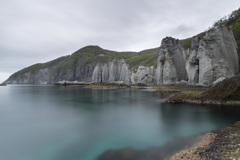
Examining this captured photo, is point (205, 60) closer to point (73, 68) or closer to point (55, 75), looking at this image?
point (73, 68)

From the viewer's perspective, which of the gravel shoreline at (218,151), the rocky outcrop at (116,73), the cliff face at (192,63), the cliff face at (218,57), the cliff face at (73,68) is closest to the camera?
the gravel shoreline at (218,151)

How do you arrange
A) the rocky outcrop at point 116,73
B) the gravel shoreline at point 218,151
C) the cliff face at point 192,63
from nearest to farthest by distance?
the gravel shoreline at point 218,151 → the cliff face at point 192,63 → the rocky outcrop at point 116,73

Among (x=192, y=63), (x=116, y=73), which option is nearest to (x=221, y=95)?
(x=192, y=63)

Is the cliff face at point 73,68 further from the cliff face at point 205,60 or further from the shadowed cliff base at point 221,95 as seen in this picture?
the shadowed cliff base at point 221,95

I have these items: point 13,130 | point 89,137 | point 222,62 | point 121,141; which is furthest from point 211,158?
point 222,62

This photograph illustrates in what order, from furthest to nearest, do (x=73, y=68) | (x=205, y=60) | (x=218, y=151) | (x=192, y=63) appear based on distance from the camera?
(x=73, y=68) → (x=192, y=63) → (x=205, y=60) → (x=218, y=151)

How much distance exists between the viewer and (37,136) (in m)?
9.27

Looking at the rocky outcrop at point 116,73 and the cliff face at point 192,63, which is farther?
the rocky outcrop at point 116,73

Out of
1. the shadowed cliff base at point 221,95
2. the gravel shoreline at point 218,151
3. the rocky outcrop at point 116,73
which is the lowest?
the gravel shoreline at point 218,151

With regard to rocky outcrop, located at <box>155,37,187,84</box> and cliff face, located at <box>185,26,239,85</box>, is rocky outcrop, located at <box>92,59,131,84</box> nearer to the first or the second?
rocky outcrop, located at <box>155,37,187,84</box>

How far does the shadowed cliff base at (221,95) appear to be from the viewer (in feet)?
50.6

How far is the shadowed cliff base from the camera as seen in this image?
15.4m

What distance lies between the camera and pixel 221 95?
16547mm

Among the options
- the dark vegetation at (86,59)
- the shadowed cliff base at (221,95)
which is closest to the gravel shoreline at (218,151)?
the shadowed cliff base at (221,95)
